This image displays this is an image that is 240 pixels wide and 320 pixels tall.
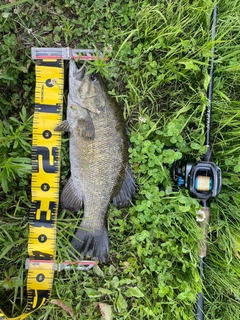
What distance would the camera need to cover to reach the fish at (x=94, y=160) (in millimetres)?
2502

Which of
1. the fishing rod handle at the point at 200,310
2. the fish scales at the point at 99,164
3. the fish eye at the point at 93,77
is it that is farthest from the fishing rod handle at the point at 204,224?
the fish eye at the point at 93,77

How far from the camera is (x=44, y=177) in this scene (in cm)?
262

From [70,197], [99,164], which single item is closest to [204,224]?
[99,164]

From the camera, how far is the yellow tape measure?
8.50 ft

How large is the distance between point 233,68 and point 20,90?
1644mm

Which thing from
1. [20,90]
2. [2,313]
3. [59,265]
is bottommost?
[2,313]

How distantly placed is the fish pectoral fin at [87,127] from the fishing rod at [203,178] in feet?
2.20

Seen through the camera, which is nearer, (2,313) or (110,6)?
(2,313)

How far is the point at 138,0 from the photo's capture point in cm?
265

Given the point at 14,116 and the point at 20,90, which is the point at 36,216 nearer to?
the point at 14,116

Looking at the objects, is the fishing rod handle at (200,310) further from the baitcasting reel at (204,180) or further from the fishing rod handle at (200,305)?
the baitcasting reel at (204,180)

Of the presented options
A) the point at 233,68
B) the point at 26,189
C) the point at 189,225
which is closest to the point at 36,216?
the point at 26,189

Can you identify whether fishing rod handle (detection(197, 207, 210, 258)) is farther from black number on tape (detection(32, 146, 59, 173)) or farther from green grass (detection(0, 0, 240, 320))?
black number on tape (detection(32, 146, 59, 173))

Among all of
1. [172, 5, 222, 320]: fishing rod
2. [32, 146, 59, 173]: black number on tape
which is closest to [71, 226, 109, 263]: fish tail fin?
[32, 146, 59, 173]: black number on tape
